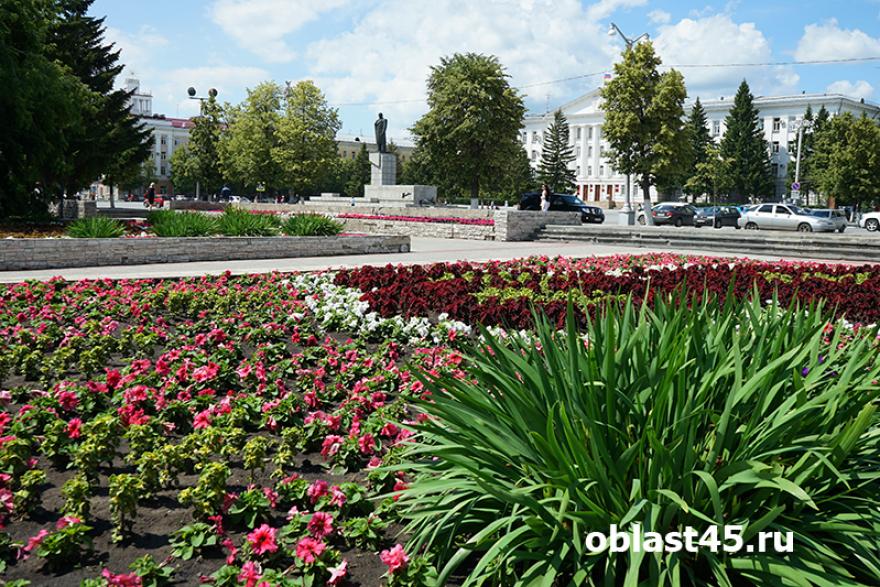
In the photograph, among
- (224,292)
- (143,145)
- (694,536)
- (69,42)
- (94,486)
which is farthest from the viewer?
(143,145)

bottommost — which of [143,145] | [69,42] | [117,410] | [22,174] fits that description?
[117,410]

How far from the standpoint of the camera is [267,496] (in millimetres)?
3727

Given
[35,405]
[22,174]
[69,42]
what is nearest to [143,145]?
[69,42]

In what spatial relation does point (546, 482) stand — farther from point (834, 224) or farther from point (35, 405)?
point (834, 224)

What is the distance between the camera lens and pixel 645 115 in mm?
42094

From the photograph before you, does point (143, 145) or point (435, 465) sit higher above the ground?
point (143, 145)

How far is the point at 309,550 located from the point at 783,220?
3734cm

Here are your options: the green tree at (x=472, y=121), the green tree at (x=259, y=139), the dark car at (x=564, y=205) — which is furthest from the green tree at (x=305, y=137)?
the dark car at (x=564, y=205)

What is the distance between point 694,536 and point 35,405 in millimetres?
4158

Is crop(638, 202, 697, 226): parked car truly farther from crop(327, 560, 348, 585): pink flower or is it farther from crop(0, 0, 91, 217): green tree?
crop(327, 560, 348, 585): pink flower

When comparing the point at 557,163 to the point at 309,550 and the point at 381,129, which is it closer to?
the point at 381,129

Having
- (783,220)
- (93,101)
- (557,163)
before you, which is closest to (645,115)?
(783,220)

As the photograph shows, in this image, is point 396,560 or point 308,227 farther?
point 308,227

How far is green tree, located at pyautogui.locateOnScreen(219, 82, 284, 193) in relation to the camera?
182 feet
